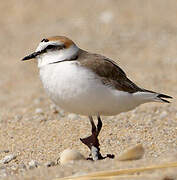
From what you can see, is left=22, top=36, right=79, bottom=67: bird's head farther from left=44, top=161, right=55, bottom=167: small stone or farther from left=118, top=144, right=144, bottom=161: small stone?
left=118, top=144, right=144, bottom=161: small stone

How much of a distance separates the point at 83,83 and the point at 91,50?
6.73 meters

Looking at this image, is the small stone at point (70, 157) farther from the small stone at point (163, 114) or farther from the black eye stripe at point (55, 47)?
the small stone at point (163, 114)


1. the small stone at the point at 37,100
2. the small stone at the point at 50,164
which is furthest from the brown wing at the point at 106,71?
the small stone at the point at 37,100

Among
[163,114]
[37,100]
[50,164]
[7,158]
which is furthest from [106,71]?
[37,100]

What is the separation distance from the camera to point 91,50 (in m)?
10.4

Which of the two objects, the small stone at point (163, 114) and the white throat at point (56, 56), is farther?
the small stone at point (163, 114)

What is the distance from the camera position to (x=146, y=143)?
184 inches

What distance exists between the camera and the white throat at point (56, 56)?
3887mm

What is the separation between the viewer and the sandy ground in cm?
460

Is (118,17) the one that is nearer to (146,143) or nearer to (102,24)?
(102,24)

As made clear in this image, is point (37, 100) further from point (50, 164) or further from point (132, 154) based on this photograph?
point (132, 154)

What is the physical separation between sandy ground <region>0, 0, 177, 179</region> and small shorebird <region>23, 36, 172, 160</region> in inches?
18.2

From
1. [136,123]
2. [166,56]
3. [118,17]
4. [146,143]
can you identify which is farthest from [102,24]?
[146,143]

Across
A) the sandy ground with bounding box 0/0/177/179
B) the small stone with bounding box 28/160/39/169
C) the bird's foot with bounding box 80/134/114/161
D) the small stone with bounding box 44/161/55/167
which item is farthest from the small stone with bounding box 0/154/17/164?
the bird's foot with bounding box 80/134/114/161
